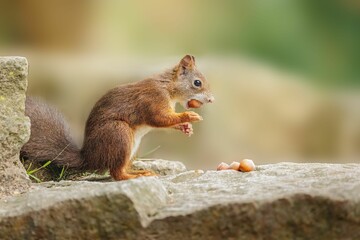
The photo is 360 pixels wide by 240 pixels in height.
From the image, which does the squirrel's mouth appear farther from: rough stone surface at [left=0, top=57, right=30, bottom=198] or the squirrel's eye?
rough stone surface at [left=0, top=57, right=30, bottom=198]

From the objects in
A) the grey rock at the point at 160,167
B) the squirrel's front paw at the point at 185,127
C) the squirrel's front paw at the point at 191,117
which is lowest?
the grey rock at the point at 160,167

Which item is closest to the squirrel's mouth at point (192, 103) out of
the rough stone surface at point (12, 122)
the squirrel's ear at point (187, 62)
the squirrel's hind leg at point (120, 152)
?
the squirrel's ear at point (187, 62)

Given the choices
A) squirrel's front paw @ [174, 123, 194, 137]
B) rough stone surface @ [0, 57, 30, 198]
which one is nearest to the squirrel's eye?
squirrel's front paw @ [174, 123, 194, 137]

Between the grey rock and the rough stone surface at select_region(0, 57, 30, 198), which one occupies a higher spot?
the rough stone surface at select_region(0, 57, 30, 198)

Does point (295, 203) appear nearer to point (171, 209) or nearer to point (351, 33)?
point (171, 209)

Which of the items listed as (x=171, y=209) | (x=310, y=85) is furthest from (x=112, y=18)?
(x=171, y=209)

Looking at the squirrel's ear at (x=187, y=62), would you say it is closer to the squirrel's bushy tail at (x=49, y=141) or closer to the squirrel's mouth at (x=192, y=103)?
the squirrel's mouth at (x=192, y=103)

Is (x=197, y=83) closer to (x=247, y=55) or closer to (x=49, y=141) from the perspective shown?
(x=49, y=141)
